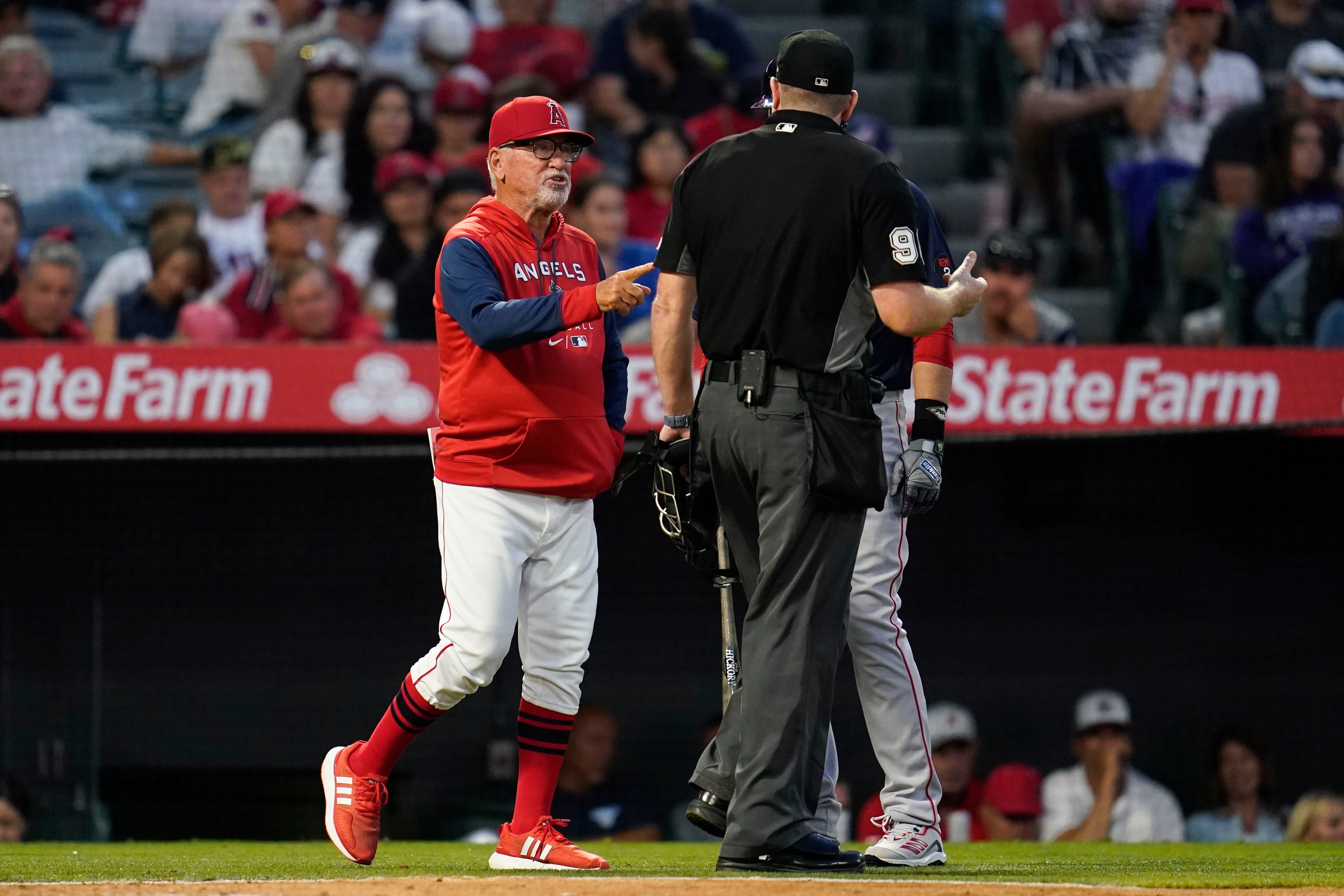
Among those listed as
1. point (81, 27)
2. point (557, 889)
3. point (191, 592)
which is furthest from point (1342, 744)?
point (81, 27)

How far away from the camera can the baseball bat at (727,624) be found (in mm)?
4172

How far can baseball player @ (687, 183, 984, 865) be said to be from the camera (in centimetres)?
426

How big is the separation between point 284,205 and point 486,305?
3.82 m

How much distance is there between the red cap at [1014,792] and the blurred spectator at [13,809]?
3.74 meters

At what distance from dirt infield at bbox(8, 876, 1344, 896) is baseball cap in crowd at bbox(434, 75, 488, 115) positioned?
5014 mm

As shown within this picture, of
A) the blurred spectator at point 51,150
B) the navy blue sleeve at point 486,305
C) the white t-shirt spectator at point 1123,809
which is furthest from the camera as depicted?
the blurred spectator at point 51,150

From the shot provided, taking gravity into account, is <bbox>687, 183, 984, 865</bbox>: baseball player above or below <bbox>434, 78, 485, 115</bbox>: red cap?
below

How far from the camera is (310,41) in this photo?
8.71 metres

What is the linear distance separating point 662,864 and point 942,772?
3.28m

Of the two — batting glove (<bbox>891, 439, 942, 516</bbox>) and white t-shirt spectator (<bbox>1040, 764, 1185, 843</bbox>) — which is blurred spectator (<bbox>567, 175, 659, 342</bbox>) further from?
batting glove (<bbox>891, 439, 942, 516</bbox>)

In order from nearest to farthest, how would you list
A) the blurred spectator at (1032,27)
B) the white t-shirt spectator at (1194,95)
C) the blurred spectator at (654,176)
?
the blurred spectator at (654,176) < the white t-shirt spectator at (1194,95) < the blurred spectator at (1032,27)

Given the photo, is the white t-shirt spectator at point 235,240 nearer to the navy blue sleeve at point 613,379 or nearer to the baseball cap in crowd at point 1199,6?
the navy blue sleeve at point 613,379

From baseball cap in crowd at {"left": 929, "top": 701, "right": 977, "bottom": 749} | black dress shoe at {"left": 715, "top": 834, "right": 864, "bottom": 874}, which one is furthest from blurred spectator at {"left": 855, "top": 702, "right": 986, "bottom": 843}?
black dress shoe at {"left": 715, "top": 834, "right": 864, "bottom": 874}

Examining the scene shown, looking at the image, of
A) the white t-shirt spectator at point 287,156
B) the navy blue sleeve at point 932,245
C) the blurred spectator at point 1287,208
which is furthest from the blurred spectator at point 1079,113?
the navy blue sleeve at point 932,245
